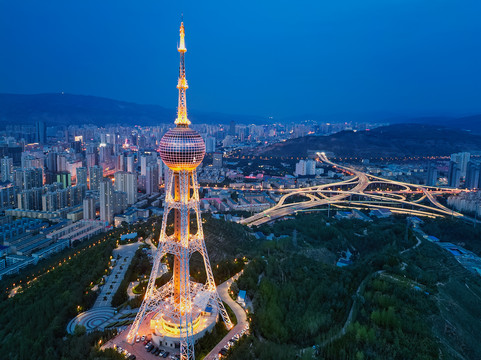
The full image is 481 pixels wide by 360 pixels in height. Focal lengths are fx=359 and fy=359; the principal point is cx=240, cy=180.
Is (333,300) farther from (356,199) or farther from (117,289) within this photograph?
(356,199)

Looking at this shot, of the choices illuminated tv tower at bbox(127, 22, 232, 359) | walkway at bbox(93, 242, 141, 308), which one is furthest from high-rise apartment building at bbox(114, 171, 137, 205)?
illuminated tv tower at bbox(127, 22, 232, 359)

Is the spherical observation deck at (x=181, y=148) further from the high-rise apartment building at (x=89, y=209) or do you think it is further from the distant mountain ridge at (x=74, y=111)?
the distant mountain ridge at (x=74, y=111)

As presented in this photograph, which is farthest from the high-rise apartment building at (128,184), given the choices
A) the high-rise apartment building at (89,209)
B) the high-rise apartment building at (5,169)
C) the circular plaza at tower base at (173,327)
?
the circular plaza at tower base at (173,327)

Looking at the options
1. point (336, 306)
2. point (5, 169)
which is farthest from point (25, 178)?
point (336, 306)

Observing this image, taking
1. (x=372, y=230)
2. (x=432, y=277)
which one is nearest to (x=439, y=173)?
(x=372, y=230)

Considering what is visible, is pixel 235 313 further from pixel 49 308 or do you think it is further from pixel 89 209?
pixel 89 209

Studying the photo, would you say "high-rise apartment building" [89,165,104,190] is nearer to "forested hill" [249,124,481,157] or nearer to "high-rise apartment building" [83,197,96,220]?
"high-rise apartment building" [83,197,96,220]
